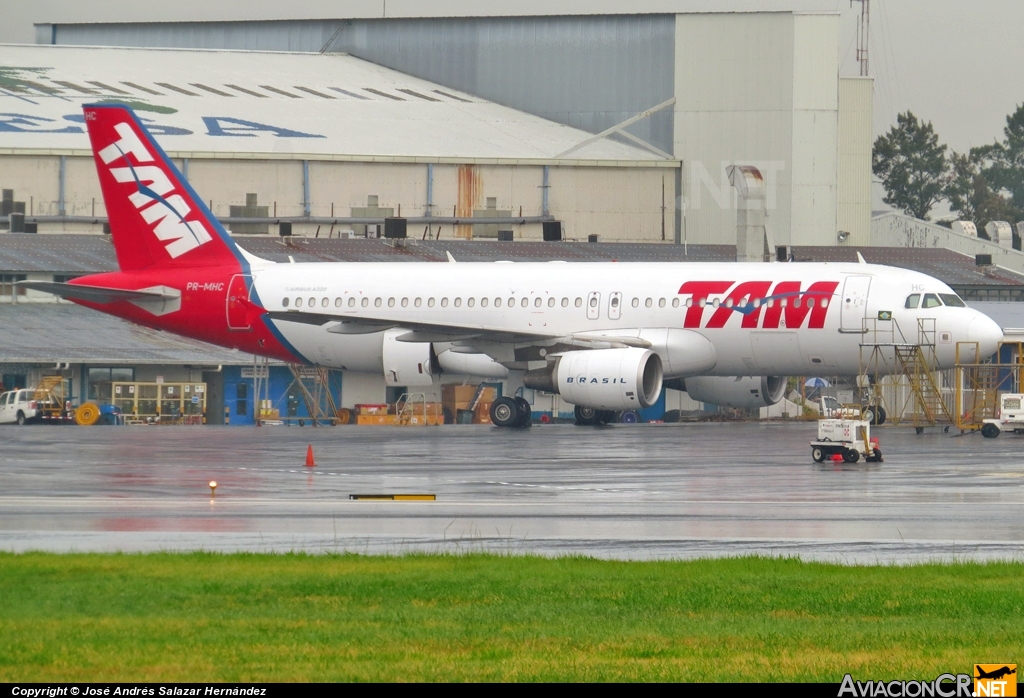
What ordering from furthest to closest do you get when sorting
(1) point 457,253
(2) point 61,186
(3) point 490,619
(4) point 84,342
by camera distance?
1. (2) point 61,186
2. (1) point 457,253
3. (4) point 84,342
4. (3) point 490,619

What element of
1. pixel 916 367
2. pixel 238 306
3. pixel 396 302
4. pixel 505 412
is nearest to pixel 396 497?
pixel 505 412

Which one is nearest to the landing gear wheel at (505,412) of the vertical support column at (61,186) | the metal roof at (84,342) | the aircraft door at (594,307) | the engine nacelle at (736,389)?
the aircraft door at (594,307)

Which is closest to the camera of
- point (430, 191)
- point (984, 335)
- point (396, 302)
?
point (984, 335)

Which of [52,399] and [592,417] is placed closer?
[592,417]

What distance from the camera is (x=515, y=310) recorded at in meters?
41.1

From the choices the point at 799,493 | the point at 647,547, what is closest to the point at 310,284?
the point at 799,493

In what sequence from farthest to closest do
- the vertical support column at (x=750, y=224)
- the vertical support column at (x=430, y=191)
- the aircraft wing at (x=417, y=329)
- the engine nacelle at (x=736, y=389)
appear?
the vertical support column at (x=430, y=191) < the vertical support column at (x=750, y=224) < the engine nacelle at (x=736, y=389) < the aircraft wing at (x=417, y=329)

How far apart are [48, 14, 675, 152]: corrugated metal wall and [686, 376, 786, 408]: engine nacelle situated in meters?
38.2

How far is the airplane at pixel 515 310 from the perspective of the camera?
37750 millimetres

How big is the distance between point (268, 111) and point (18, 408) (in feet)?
98.6

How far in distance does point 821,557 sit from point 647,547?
6.45 ft

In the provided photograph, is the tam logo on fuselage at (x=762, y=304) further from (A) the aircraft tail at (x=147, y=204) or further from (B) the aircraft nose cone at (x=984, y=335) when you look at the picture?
(A) the aircraft tail at (x=147, y=204)

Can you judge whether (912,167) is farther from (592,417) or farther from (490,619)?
(490,619)

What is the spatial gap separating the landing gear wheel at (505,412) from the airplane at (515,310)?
1.6 inches
